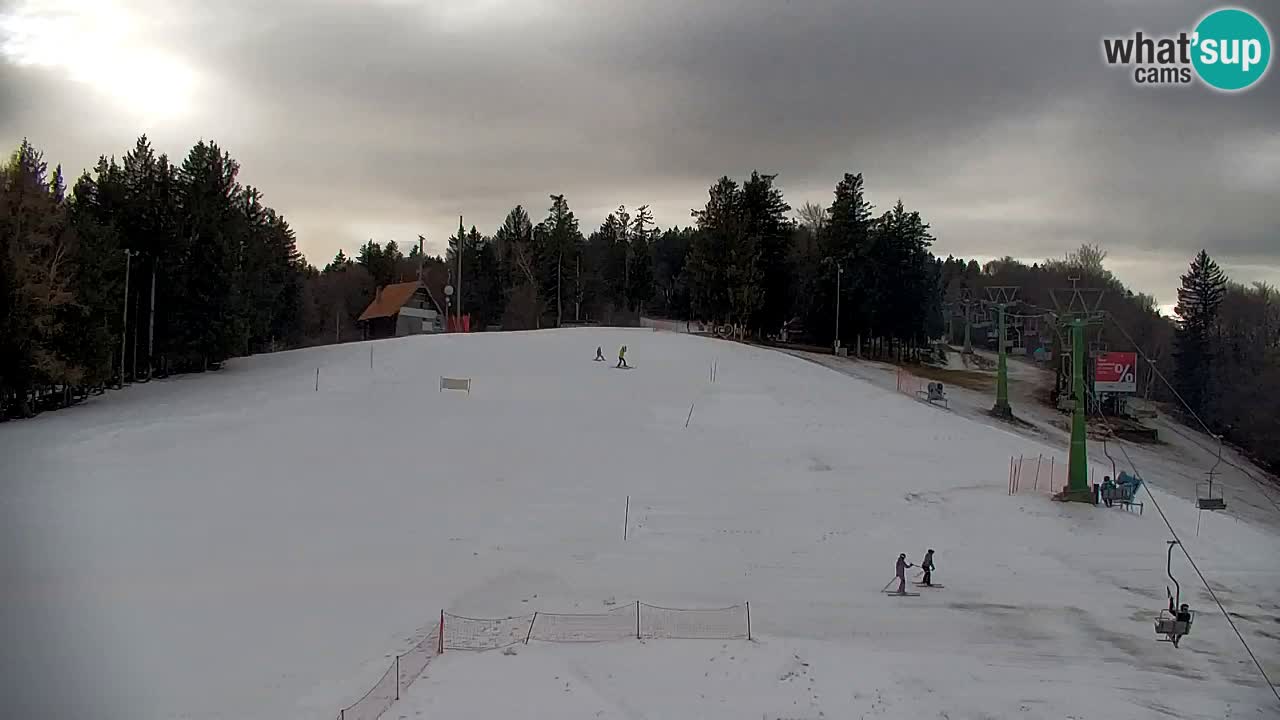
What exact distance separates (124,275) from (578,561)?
3143 centimetres

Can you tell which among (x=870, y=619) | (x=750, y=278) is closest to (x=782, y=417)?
(x=870, y=619)

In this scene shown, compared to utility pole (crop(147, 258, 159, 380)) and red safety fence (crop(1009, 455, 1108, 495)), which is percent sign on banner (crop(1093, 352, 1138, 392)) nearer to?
red safety fence (crop(1009, 455, 1108, 495))

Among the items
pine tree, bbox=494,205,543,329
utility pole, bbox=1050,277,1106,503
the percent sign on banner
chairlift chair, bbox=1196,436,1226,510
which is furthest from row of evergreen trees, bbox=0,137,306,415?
the percent sign on banner

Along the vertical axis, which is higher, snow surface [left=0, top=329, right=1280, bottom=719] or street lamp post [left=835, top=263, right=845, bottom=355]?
street lamp post [left=835, top=263, right=845, bottom=355]

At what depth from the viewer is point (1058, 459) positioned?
105 feet

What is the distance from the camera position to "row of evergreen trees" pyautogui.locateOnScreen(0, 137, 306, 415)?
30.1m

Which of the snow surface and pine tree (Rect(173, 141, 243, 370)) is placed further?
pine tree (Rect(173, 141, 243, 370))

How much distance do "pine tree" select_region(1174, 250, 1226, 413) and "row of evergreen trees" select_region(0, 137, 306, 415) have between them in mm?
39609

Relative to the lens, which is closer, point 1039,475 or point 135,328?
point 1039,475

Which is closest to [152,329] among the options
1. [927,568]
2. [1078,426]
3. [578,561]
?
[578,561]

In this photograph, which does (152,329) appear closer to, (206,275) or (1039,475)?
(206,275)

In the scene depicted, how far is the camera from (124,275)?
38688 millimetres

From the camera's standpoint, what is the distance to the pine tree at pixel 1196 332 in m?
29.9

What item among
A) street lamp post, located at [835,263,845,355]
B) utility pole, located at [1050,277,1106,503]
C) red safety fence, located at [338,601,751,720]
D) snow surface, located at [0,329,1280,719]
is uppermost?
street lamp post, located at [835,263,845,355]
